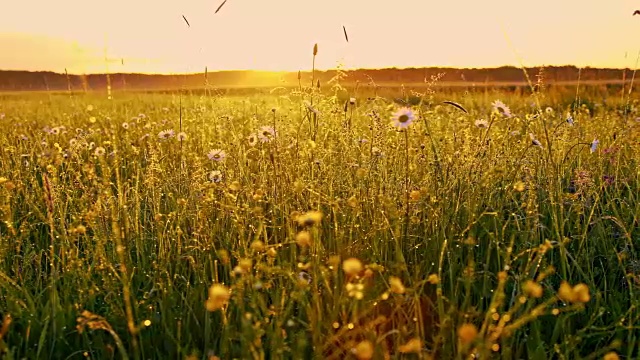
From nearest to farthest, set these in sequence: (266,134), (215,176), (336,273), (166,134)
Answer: (336,273)
(215,176)
(266,134)
(166,134)

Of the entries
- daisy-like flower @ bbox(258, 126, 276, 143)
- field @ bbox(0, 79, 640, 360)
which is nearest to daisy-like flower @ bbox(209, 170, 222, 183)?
field @ bbox(0, 79, 640, 360)

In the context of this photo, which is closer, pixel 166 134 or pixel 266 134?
pixel 266 134

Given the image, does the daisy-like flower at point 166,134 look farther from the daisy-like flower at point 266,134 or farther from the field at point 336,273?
the daisy-like flower at point 266,134

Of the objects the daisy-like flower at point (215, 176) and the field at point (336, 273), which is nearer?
the field at point (336, 273)

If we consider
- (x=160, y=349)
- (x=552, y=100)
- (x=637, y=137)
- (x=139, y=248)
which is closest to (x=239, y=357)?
(x=160, y=349)

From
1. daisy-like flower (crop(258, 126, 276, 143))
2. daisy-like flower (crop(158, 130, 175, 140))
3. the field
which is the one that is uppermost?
daisy-like flower (crop(258, 126, 276, 143))

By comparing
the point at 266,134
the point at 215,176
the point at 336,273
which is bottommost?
the point at 336,273

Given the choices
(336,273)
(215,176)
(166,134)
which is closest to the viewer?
(336,273)

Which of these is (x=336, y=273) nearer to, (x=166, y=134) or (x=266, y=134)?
(x=266, y=134)

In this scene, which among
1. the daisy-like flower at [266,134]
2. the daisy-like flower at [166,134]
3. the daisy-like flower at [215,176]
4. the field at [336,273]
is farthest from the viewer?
the daisy-like flower at [166,134]

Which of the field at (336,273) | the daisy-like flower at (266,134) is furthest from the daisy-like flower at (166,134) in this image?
the daisy-like flower at (266,134)

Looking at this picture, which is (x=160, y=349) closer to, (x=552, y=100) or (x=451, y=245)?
(x=451, y=245)

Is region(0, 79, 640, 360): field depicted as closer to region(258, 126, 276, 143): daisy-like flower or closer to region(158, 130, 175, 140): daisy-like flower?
region(258, 126, 276, 143): daisy-like flower

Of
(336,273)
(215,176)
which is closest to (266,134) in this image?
(215,176)
